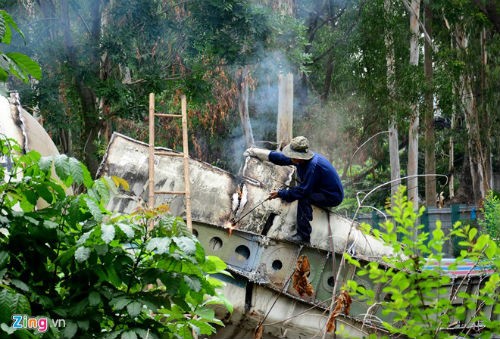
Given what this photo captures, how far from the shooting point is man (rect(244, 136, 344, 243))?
1041 cm

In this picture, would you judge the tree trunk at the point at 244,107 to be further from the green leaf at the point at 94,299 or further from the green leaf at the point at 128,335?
the green leaf at the point at 128,335

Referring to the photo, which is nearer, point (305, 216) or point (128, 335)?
point (128, 335)

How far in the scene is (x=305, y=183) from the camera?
34.9ft

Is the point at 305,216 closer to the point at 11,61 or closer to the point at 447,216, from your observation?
the point at 11,61

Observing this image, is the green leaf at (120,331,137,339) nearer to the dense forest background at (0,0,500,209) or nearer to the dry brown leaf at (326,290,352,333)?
the dry brown leaf at (326,290,352,333)

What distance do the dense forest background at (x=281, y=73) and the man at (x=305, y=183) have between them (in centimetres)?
388

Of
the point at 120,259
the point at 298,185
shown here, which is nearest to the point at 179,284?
the point at 120,259

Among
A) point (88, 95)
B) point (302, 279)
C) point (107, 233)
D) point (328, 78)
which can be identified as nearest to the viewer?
point (107, 233)

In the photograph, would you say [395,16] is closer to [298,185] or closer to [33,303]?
[298,185]

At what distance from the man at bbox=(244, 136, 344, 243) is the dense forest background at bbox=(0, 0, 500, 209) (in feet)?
12.7

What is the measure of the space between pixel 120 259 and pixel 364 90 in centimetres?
2045

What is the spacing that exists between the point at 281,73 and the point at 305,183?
6.71 m

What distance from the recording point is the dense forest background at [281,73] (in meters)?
15.5

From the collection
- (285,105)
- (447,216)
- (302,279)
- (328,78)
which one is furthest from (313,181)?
(328,78)
